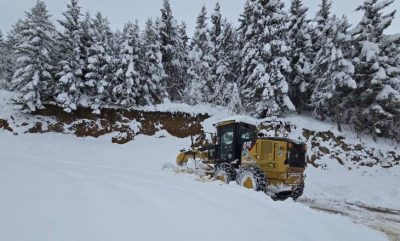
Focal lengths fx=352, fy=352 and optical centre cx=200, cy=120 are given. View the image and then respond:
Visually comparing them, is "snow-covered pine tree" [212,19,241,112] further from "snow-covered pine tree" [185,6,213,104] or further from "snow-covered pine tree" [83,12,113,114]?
"snow-covered pine tree" [83,12,113,114]

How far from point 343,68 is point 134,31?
52.6 feet

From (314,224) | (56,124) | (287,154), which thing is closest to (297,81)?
(287,154)

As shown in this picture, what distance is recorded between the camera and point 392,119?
78.8ft

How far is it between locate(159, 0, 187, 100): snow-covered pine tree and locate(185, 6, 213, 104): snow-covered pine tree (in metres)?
1.68

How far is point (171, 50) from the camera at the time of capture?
33.2m

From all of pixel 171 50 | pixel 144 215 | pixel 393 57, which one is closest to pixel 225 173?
pixel 144 215

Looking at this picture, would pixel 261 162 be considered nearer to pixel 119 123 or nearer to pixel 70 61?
pixel 119 123

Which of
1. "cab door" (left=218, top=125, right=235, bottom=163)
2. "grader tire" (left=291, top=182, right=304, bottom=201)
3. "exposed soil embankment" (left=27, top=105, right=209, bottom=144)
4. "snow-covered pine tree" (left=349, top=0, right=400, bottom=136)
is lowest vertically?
"grader tire" (left=291, top=182, right=304, bottom=201)

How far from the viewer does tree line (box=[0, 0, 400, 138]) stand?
24.4 metres

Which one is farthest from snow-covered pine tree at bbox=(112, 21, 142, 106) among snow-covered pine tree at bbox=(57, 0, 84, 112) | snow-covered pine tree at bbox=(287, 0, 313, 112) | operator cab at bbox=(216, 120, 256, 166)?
operator cab at bbox=(216, 120, 256, 166)

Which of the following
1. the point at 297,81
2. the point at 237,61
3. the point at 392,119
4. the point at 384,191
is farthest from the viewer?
the point at 237,61

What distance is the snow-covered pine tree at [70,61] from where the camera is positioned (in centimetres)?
2548

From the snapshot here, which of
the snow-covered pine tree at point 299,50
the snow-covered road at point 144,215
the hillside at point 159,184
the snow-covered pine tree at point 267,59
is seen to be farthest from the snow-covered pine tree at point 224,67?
the snow-covered road at point 144,215

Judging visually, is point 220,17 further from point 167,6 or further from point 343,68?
point 343,68
